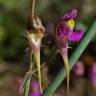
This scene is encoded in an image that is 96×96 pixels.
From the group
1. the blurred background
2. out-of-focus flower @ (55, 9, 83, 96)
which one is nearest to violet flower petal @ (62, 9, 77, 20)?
out-of-focus flower @ (55, 9, 83, 96)

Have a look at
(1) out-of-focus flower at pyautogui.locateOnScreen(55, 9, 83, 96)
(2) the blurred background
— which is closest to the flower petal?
(1) out-of-focus flower at pyautogui.locateOnScreen(55, 9, 83, 96)

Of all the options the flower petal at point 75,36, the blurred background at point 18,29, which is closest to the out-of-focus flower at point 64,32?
the flower petal at point 75,36

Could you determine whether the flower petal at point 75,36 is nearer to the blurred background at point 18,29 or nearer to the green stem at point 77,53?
the green stem at point 77,53

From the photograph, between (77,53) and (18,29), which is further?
(18,29)

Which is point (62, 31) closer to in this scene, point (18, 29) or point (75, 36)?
point (75, 36)

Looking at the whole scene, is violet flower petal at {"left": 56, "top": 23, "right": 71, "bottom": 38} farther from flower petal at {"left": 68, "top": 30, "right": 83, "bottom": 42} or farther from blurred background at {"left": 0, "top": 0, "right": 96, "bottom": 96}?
blurred background at {"left": 0, "top": 0, "right": 96, "bottom": 96}

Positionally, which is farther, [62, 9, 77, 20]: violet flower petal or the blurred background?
the blurred background

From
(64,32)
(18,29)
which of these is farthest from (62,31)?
(18,29)

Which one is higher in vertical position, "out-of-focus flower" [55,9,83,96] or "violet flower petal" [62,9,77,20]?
"violet flower petal" [62,9,77,20]

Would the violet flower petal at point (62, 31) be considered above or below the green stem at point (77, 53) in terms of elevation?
above

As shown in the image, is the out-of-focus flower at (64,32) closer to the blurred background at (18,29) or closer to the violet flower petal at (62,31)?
the violet flower petal at (62,31)

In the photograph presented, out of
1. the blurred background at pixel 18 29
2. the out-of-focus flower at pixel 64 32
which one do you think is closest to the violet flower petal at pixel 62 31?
the out-of-focus flower at pixel 64 32

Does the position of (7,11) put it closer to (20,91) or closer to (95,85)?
(95,85)

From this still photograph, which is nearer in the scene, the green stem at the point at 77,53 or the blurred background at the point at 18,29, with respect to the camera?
the green stem at the point at 77,53
